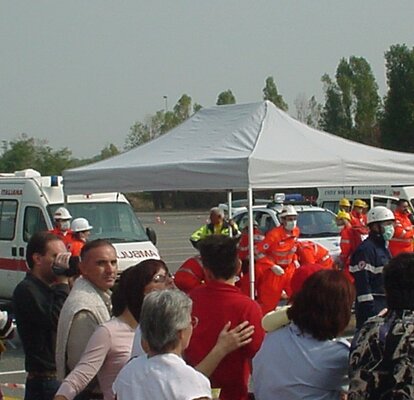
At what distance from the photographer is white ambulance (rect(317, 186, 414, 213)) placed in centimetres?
2216

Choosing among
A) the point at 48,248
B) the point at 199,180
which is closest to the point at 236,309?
the point at 48,248

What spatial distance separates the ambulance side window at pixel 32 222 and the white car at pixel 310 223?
13.7 ft

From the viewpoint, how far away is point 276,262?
11945mm

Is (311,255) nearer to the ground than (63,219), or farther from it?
nearer to the ground

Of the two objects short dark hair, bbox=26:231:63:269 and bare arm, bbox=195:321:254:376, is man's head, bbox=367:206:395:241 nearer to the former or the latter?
short dark hair, bbox=26:231:63:269

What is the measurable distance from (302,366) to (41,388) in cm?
196

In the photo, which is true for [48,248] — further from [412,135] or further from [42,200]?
[412,135]

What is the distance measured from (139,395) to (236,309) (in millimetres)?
1108

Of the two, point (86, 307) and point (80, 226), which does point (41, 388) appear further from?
point (80, 226)

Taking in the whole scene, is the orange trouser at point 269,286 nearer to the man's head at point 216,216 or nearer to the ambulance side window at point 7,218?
the man's head at point 216,216

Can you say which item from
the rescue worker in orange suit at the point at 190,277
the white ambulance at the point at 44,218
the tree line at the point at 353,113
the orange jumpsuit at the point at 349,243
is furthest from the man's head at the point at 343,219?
the tree line at the point at 353,113

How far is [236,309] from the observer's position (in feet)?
15.2

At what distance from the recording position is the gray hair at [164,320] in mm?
3660

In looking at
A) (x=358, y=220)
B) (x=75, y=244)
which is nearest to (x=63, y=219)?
(x=75, y=244)
